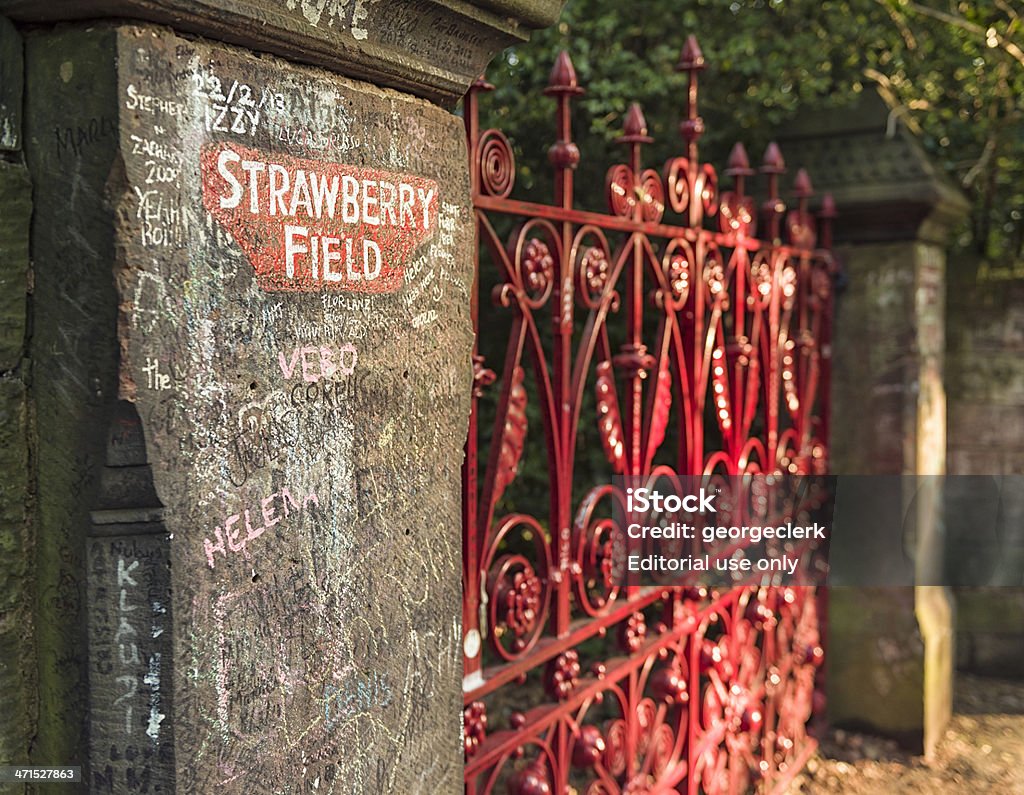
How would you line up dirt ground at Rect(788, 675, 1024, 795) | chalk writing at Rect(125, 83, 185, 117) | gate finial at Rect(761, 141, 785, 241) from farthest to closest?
1. dirt ground at Rect(788, 675, 1024, 795)
2. gate finial at Rect(761, 141, 785, 241)
3. chalk writing at Rect(125, 83, 185, 117)

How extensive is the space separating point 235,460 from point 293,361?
0.16 metres

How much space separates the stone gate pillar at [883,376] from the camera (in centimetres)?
400

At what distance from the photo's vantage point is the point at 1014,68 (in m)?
4.57

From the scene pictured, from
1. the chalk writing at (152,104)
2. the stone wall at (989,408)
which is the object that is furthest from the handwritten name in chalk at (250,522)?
the stone wall at (989,408)

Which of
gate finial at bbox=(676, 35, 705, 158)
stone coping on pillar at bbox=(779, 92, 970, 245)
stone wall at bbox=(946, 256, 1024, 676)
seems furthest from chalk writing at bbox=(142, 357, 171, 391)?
stone wall at bbox=(946, 256, 1024, 676)

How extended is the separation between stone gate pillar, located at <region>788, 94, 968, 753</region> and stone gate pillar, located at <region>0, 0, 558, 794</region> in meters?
2.85

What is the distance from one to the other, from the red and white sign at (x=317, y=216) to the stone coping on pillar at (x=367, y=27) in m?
0.14

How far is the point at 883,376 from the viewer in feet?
13.5

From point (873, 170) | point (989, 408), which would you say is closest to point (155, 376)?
point (873, 170)

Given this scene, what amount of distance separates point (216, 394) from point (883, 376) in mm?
3374

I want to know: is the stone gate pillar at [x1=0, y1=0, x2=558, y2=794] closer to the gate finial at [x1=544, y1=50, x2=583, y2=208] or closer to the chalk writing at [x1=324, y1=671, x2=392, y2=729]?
the chalk writing at [x1=324, y1=671, x2=392, y2=729]

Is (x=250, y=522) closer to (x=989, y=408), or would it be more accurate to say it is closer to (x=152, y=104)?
(x=152, y=104)

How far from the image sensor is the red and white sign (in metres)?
1.27

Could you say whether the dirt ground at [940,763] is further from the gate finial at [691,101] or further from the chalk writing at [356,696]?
the chalk writing at [356,696]
